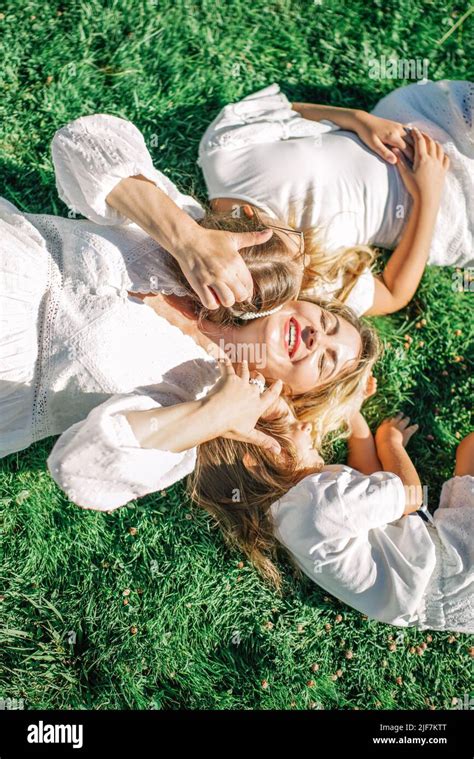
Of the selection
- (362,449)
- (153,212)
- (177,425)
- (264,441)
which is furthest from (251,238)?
(362,449)

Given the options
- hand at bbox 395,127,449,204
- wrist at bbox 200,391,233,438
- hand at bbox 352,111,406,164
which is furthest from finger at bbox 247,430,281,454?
hand at bbox 352,111,406,164

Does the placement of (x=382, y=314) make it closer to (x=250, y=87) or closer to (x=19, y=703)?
(x=250, y=87)

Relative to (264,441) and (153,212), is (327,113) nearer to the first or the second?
(153,212)

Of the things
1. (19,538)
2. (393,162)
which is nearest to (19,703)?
(19,538)

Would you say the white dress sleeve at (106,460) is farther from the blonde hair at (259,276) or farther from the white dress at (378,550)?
the white dress at (378,550)

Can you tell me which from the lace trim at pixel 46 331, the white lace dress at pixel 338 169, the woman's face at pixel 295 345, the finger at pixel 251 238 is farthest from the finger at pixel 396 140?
the lace trim at pixel 46 331

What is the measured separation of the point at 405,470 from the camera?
3539 millimetres

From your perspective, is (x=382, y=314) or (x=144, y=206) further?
(x=382, y=314)

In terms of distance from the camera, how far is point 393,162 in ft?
11.8

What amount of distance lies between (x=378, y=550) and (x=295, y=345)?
3.55ft

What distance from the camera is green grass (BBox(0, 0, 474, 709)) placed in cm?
→ 335

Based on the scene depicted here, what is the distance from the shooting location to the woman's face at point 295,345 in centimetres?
298

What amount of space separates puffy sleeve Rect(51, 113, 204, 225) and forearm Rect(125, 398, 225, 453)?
83 cm
